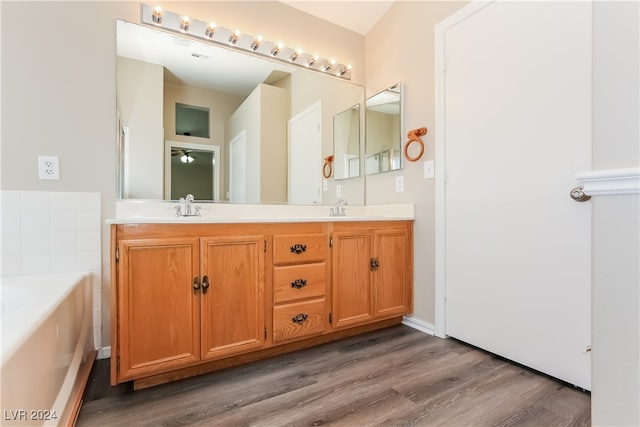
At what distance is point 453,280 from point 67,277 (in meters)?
2.16

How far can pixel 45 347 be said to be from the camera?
3.03 feet

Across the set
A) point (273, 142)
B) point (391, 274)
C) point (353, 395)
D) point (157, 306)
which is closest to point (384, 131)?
point (273, 142)

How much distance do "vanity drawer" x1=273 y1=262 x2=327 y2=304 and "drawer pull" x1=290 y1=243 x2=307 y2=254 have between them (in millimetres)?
86

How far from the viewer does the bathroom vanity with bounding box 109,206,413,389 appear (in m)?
1.35

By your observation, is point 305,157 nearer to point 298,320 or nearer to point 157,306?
point 298,320

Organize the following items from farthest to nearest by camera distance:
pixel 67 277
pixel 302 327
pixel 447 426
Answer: pixel 302 327, pixel 67 277, pixel 447 426

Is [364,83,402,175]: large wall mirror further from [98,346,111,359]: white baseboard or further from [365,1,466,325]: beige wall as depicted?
[98,346,111,359]: white baseboard

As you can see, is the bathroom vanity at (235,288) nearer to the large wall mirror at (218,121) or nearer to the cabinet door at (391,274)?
the cabinet door at (391,274)

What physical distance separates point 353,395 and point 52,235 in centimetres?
171

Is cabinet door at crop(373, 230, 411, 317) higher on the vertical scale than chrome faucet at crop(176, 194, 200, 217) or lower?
lower

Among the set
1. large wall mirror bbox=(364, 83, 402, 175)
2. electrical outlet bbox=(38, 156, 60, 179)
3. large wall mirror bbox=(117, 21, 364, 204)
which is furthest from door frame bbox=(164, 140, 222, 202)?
large wall mirror bbox=(364, 83, 402, 175)

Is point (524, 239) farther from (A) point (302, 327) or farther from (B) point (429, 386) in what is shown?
(A) point (302, 327)

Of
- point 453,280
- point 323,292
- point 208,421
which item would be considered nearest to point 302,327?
point 323,292

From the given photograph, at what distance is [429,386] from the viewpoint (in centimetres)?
144
